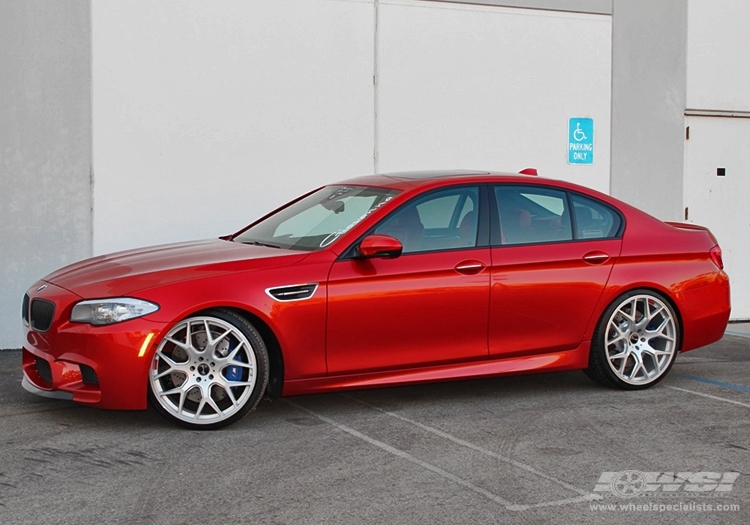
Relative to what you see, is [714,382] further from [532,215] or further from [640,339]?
[532,215]

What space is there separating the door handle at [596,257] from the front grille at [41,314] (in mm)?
3542

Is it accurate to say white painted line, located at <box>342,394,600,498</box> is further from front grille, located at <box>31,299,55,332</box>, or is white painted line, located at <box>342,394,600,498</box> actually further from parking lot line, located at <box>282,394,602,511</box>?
front grille, located at <box>31,299,55,332</box>

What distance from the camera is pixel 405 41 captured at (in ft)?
34.8

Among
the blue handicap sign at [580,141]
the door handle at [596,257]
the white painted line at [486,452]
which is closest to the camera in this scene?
the white painted line at [486,452]

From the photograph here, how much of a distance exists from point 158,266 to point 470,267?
1996 mm

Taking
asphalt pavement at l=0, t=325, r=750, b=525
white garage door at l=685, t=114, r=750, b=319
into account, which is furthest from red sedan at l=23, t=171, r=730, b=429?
white garage door at l=685, t=114, r=750, b=319

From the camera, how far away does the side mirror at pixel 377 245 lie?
6281 mm

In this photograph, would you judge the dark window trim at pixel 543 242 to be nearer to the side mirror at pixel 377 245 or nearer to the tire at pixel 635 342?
the tire at pixel 635 342

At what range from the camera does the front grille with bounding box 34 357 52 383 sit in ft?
19.7

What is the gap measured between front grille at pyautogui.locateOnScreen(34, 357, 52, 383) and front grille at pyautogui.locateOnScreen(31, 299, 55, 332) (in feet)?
0.62

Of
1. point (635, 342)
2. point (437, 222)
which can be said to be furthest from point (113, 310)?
point (635, 342)

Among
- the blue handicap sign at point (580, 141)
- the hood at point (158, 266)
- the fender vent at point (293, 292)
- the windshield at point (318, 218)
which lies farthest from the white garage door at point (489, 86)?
the fender vent at point (293, 292)

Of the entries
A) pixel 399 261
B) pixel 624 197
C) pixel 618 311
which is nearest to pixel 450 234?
pixel 399 261

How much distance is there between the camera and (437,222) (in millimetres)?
6762
